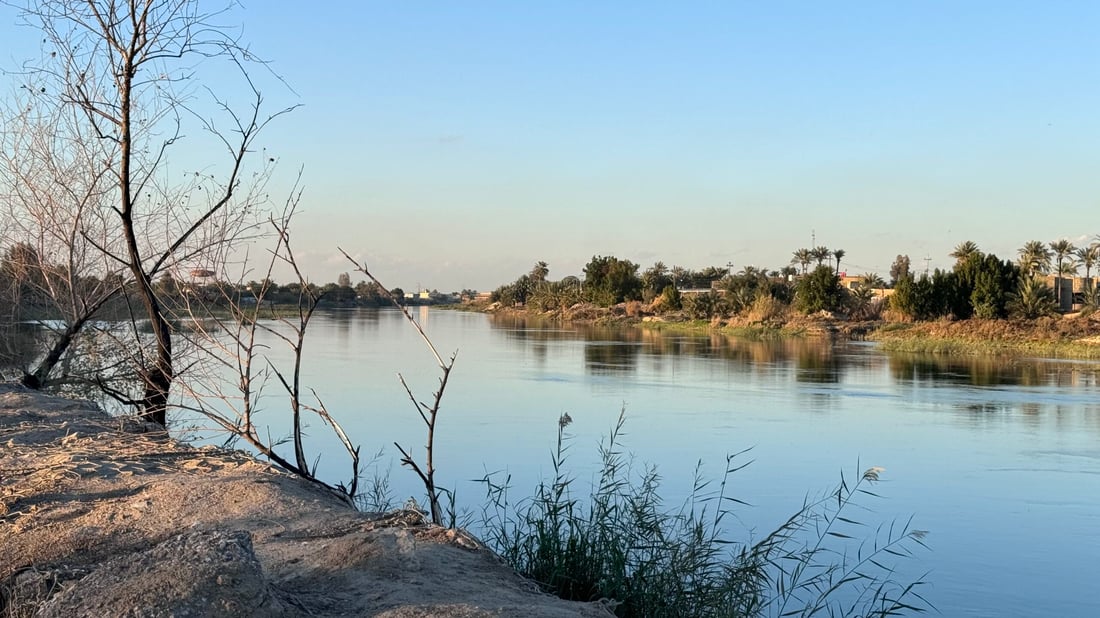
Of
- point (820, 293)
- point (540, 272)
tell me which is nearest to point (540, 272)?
point (540, 272)

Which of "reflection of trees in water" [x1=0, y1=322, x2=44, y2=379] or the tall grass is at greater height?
"reflection of trees in water" [x1=0, y1=322, x2=44, y2=379]

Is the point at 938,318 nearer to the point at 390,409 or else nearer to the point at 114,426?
the point at 390,409

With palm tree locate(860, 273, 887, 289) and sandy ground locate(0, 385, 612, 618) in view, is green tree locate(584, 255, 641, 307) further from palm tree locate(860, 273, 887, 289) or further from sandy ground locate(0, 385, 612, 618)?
sandy ground locate(0, 385, 612, 618)

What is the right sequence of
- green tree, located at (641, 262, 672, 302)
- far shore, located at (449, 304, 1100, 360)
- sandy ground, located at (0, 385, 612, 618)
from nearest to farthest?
1. sandy ground, located at (0, 385, 612, 618)
2. far shore, located at (449, 304, 1100, 360)
3. green tree, located at (641, 262, 672, 302)

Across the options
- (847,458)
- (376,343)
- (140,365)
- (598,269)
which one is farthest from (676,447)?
(598,269)

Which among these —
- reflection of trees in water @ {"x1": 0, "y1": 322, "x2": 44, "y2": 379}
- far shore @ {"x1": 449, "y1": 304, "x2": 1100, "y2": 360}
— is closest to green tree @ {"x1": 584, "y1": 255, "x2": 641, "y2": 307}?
far shore @ {"x1": 449, "y1": 304, "x2": 1100, "y2": 360}

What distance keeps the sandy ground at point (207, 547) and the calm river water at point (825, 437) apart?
3.99 metres

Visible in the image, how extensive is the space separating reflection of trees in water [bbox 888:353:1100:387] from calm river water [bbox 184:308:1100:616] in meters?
0.15

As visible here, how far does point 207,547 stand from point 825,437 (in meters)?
13.3

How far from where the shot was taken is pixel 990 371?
3017 centimetres

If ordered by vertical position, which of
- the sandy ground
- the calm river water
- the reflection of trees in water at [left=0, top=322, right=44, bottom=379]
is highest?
the reflection of trees in water at [left=0, top=322, right=44, bottom=379]

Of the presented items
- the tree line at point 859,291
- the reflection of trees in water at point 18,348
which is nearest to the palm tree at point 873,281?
the tree line at point 859,291

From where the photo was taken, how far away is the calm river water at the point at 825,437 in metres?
9.19

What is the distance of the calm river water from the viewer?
919cm
